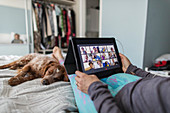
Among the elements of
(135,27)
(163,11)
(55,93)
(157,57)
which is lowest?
(55,93)

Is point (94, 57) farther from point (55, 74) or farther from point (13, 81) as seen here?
point (13, 81)

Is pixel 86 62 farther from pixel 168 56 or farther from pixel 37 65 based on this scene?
pixel 168 56

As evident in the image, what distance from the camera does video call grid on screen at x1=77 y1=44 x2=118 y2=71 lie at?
60 cm

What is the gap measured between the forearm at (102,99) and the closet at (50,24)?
222 centimetres

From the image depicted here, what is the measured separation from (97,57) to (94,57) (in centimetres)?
→ 2

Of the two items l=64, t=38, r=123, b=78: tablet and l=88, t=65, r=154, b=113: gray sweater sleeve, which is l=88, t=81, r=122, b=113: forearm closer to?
l=88, t=65, r=154, b=113: gray sweater sleeve

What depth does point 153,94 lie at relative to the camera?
37cm

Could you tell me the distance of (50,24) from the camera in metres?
2.78

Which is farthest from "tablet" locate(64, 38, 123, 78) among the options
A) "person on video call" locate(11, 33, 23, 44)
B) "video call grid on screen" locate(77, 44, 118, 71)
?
"person on video call" locate(11, 33, 23, 44)

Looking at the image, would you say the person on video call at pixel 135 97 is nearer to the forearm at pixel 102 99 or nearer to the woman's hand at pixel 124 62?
the forearm at pixel 102 99

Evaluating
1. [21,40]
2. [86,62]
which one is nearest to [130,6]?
[86,62]

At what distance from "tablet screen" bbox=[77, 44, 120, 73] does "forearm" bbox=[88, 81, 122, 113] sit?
160 mm

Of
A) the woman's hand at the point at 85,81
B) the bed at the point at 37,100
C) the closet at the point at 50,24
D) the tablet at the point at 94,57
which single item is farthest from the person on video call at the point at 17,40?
the woman's hand at the point at 85,81

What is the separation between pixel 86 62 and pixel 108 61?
18cm
